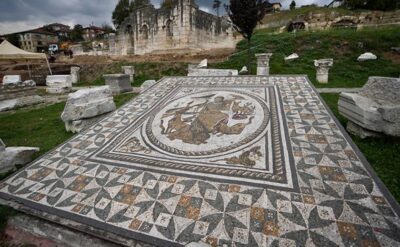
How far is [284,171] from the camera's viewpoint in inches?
107

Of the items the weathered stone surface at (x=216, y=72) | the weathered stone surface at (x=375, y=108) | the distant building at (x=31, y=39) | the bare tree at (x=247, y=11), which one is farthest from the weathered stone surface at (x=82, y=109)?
the distant building at (x=31, y=39)

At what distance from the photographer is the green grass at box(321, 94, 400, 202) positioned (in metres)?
2.60

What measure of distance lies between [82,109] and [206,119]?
3.06m

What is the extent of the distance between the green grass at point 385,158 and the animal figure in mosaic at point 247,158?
5.02 feet

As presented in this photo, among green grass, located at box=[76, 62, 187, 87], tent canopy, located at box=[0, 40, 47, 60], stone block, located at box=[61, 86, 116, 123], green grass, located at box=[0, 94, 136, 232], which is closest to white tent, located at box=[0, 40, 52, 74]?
tent canopy, located at box=[0, 40, 47, 60]

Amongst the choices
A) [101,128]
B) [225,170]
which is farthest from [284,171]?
[101,128]

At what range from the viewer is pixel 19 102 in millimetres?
8922

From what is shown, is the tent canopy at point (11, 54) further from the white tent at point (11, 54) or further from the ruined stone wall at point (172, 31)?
the ruined stone wall at point (172, 31)

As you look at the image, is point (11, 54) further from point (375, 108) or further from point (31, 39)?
point (31, 39)

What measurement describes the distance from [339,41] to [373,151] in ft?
39.5

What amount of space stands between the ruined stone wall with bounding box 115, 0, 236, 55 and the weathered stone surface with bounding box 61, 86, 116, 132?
48.6ft

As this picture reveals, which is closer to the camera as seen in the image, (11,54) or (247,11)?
(247,11)

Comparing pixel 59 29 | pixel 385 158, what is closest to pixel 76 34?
pixel 59 29

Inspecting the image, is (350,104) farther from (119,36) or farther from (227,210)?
(119,36)
